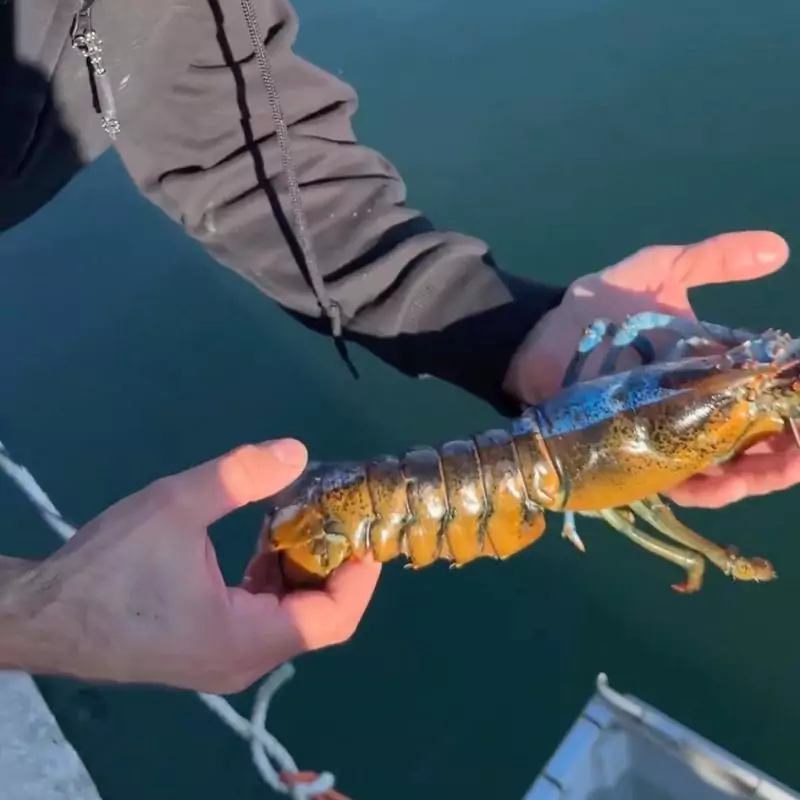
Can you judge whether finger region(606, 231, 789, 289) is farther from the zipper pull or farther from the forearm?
the zipper pull

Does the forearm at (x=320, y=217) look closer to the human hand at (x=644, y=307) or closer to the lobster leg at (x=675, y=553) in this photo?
the human hand at (x=644, y=307)

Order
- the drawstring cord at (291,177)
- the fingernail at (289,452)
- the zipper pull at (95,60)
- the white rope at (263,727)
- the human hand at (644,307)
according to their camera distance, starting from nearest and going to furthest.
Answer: the fingernail at (289,452) < the zipper pull at (95,60) < the drawstring cord at (291,177) < the human hand at (644,307) < the white rope at (263,727)

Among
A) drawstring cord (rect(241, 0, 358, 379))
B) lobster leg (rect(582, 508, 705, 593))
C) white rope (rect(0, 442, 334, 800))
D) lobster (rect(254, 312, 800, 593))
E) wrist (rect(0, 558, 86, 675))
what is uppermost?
drawstring cord (rect(241, 0, 358, 379))

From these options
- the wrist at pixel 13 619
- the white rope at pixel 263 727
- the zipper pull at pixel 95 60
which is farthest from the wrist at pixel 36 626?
the white rope at pixel 263 727

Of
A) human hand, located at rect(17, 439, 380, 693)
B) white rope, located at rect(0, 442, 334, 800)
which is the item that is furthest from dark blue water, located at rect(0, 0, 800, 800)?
human hand, located at rect(17, 439, 380, 693)

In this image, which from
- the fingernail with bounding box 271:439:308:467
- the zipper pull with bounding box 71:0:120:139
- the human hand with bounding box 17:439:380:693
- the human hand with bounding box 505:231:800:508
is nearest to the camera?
the human hand with bounding box 17:439:380:693

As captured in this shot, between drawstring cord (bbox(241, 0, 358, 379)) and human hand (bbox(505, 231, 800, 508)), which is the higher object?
drawstring cord (bbox(241, 0, 358, 379))

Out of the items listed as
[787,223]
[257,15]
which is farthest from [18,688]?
[787,223]

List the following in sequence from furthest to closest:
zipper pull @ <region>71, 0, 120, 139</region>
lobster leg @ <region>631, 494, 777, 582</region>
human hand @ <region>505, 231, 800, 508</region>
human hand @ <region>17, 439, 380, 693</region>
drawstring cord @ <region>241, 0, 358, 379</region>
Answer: lobster leg @ <region>631, 494, 777, 582</region>, human hand @ <region>505, 231, 800, 508</region>, drawstring cord @ <region>241, 0, 358, 379</region>, zipper pull @ <region>71, 0, 120, 139</region>, human hand @ <region>17, 439, 380, 693</region>
